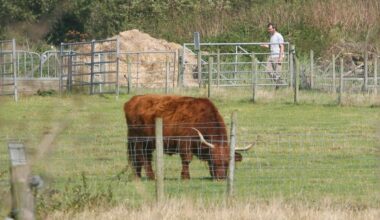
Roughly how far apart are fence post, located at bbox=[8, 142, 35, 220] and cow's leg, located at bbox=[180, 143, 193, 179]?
7.62 metres

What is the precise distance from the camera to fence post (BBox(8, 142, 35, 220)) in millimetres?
5562

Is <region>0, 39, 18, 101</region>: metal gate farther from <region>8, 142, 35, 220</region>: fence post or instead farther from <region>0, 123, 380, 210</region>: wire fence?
<region>0, 123, 380, 210</region>: wire fence

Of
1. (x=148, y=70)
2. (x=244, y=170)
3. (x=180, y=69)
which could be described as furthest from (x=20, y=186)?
(x=148, y=70)

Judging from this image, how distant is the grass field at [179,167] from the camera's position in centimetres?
523

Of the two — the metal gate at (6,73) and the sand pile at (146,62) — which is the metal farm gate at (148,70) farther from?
the metal gate at (6,73)

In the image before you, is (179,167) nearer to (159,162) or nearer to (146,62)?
(159,162)

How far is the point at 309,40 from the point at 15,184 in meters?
35.2

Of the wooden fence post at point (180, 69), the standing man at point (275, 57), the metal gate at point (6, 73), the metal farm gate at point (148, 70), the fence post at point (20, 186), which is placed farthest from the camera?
the metal farm gate at point (148, 70)

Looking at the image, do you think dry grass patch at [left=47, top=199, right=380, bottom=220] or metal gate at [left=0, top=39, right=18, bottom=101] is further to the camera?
dry grass patch at [left=47, top=199, right=380, bottom=220]

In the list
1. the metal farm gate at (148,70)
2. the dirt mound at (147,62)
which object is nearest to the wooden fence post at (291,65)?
the dirt mound at (147,62)

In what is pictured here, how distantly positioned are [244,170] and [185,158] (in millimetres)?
754

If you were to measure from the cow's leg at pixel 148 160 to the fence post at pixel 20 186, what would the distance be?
23.1 feet

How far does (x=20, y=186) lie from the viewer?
5.62 m

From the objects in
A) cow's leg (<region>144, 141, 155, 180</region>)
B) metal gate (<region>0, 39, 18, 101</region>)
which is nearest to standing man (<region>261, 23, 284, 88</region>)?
cow's leg (<region>144, 141, 155, 180</region>)
